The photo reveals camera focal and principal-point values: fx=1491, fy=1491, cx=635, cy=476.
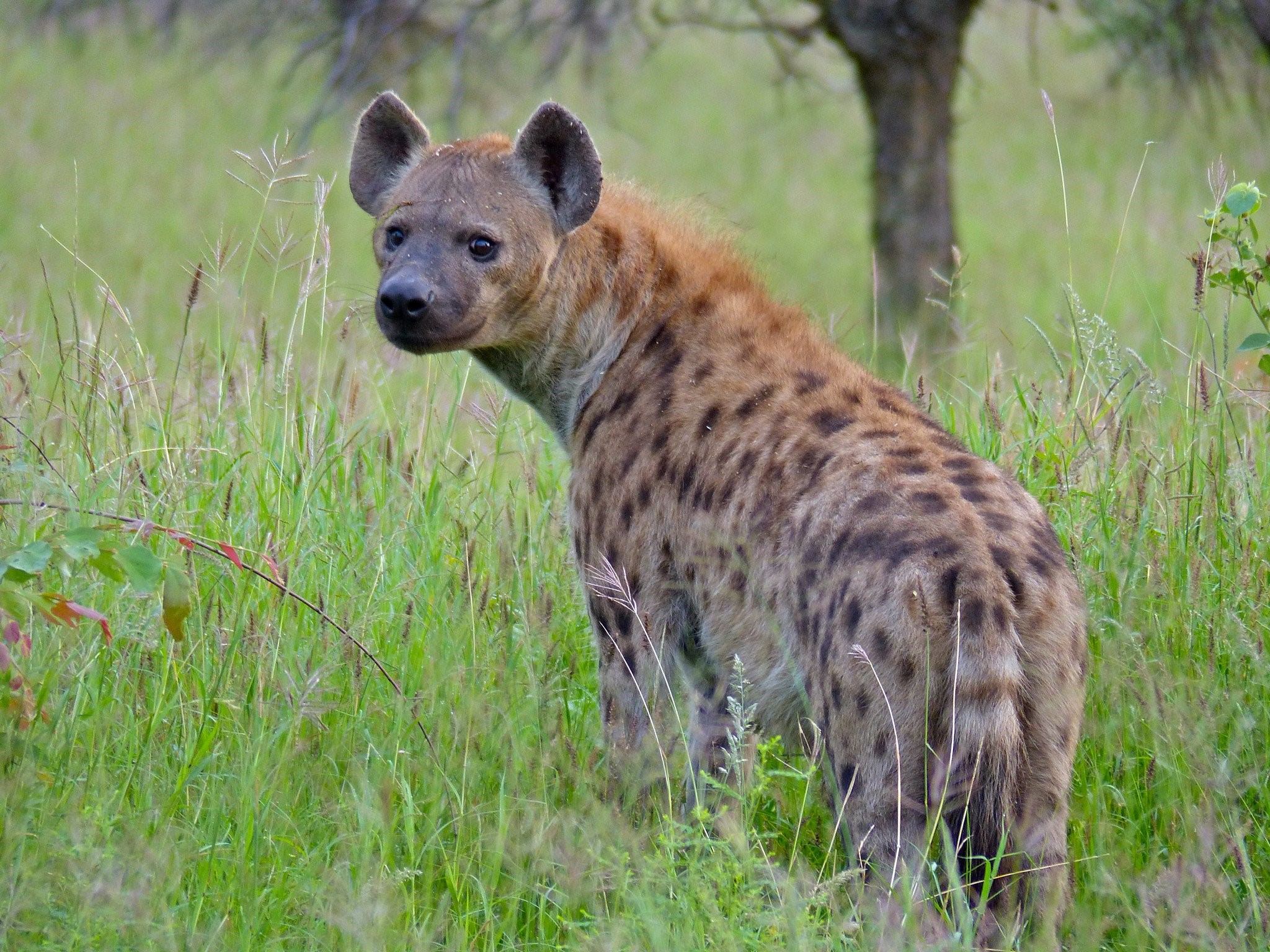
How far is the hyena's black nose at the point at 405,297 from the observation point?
137 inches

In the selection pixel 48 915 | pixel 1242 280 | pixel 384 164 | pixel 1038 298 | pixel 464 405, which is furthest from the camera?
pixel 1038 298

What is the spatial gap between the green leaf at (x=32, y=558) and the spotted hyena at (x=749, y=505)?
1209 mm

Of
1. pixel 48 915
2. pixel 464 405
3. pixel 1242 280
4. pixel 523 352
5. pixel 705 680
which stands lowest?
pixel 48 915

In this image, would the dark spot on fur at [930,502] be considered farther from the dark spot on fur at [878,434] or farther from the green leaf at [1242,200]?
the green leaf at [1242,200]

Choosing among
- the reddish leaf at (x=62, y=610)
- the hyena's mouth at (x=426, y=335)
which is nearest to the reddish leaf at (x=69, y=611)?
the reddish leaf at (x=62, y=610)

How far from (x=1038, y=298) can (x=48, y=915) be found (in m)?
9.29

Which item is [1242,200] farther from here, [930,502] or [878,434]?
[930,502]

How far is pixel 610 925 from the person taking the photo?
261cm

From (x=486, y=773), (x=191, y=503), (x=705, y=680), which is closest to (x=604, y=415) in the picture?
(x=705, y=680)

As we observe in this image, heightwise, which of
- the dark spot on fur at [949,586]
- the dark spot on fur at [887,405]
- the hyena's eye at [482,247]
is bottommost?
the dark spot on fur at [949,586]

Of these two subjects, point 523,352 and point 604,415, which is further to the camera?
point 523,352

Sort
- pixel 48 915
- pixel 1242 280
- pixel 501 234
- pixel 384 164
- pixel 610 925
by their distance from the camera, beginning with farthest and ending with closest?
pixel 384 164 < pixel 501 234 < pixel 1242 280 < pixel 610 925 < pixel 48 915

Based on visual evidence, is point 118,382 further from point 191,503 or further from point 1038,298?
point 1038,298

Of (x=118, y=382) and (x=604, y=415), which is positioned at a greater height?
(x=604, y=415)
